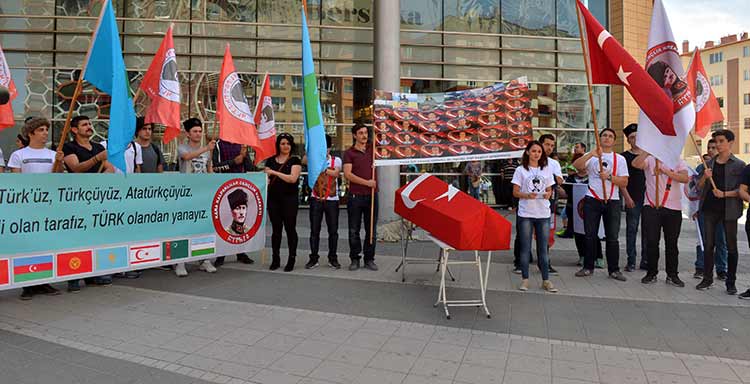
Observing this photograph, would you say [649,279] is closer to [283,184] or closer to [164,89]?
[283,184]

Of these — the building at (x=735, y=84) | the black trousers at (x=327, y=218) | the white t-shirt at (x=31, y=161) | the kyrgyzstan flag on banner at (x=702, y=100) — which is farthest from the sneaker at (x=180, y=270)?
the building at (x=735, y=84)

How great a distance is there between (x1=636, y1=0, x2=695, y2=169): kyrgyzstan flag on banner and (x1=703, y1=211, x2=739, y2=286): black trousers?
2.84 ft

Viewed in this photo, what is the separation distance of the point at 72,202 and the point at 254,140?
2.59 metres

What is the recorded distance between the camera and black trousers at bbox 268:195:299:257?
24.7ft

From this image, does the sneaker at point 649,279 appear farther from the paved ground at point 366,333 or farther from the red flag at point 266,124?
the red flag at point 266,124

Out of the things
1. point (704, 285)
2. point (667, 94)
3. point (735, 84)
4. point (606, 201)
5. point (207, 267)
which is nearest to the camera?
point (667, 94)

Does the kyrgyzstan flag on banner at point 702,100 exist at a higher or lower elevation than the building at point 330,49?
lower

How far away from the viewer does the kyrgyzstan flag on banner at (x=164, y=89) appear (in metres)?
6.66

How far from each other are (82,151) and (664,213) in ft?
25.5

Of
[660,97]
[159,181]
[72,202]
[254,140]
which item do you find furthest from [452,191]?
[72,202]

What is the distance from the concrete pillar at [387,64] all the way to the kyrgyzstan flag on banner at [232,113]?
4.25m

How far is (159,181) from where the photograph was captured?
6438 mm

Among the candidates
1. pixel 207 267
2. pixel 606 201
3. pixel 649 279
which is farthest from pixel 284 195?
pixel 649 279

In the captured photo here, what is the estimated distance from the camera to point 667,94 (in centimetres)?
630
